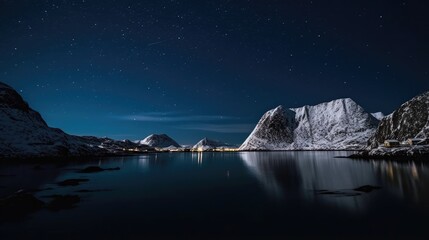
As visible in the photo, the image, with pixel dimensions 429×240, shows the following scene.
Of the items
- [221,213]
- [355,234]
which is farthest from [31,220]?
[355,234]

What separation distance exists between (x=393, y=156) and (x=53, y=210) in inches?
4318

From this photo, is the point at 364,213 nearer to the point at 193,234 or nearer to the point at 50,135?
the point at 193,234

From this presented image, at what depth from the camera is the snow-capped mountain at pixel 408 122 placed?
117 m

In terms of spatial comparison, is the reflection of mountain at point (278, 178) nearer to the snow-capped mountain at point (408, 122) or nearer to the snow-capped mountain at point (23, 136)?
the snow-capped mountain at point (408, 122)

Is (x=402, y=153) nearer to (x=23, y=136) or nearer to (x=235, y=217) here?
(x=235, y=217)

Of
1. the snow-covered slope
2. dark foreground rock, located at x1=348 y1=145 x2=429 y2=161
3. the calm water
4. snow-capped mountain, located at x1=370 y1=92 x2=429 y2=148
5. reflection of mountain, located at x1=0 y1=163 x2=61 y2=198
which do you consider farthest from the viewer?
the snow-covered slope

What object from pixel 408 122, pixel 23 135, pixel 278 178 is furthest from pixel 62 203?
A: pixel 23 135

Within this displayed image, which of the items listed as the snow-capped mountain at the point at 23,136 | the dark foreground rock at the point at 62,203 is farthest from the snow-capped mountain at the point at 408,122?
the snow-capped mountain at the point at 23,136

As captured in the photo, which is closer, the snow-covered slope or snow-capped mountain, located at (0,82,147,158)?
snow-capped mountain, located at (0,82,147,158)

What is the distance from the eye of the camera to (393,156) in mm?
100250

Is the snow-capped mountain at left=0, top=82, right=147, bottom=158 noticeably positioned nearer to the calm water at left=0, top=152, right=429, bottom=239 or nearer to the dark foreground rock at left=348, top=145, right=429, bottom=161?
the calm water at left=0, top=152, right=429, bottom=239

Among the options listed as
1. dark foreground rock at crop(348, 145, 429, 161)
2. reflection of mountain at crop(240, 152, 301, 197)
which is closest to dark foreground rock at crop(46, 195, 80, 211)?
reflection of mountain at crop(240, 152, 301, 197)

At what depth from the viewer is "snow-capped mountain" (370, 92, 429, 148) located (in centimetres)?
11719

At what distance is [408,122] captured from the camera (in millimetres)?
126312
